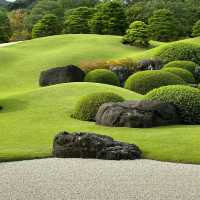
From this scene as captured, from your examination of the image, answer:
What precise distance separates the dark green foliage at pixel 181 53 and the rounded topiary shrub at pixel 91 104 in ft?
53.6

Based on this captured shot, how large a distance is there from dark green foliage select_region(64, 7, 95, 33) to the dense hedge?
2063 centimetres

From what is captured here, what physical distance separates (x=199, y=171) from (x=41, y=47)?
35.1 metres

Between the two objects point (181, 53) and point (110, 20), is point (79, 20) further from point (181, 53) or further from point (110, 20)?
point (181, 53)

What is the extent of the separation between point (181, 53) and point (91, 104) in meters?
17.4

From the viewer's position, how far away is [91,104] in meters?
Result: 18.6

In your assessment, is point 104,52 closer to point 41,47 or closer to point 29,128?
point 41,47

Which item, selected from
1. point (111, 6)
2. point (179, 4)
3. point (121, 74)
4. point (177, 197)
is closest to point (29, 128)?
point (177, 197)

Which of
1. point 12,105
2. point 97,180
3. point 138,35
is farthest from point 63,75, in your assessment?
point 138,35

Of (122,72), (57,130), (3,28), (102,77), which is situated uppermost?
(57,130)

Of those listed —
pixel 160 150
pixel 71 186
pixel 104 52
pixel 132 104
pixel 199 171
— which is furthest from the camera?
pixel 104 52

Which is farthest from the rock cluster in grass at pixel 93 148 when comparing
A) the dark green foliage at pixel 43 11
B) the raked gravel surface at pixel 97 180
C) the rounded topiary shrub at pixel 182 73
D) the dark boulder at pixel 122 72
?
the dark green foliage at pixel 43 11

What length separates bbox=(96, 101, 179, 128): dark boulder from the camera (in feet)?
52.4

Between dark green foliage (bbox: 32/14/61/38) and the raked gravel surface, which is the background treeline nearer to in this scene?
dark green foliage (bbox: 32/14/61/38)

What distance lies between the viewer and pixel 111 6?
2037 inches
